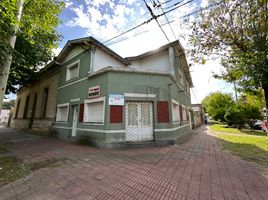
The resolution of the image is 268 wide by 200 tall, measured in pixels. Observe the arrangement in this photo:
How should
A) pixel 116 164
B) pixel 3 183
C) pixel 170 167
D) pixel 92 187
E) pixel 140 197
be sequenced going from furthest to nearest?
pixel 116 164 → pixel 170 167 → pixel 3 183 → pixel 92 187 → pixel 140 197

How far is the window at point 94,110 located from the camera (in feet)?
25.7

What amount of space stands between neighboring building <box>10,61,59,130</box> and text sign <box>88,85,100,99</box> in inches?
200

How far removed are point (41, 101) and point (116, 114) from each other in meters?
10.3

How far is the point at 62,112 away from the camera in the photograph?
11.2 meters

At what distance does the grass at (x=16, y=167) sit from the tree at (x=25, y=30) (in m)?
2.13

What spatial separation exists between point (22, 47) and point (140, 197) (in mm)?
10660

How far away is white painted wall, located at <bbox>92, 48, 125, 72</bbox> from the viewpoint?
9.39 metres

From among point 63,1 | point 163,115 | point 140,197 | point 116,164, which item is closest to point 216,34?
point 163,115

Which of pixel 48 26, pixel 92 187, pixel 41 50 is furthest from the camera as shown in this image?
pixel 41 50

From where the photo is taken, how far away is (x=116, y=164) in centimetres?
482

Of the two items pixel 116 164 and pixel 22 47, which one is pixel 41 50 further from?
pixel 116 164

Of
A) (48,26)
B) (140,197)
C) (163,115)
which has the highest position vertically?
(48,26)

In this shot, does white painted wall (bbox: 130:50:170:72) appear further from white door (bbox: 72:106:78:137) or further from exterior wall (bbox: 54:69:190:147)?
white door (bbox: 72:106:78:137)

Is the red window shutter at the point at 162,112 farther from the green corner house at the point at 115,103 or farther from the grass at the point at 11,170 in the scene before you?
the grass at the point at 11,170
